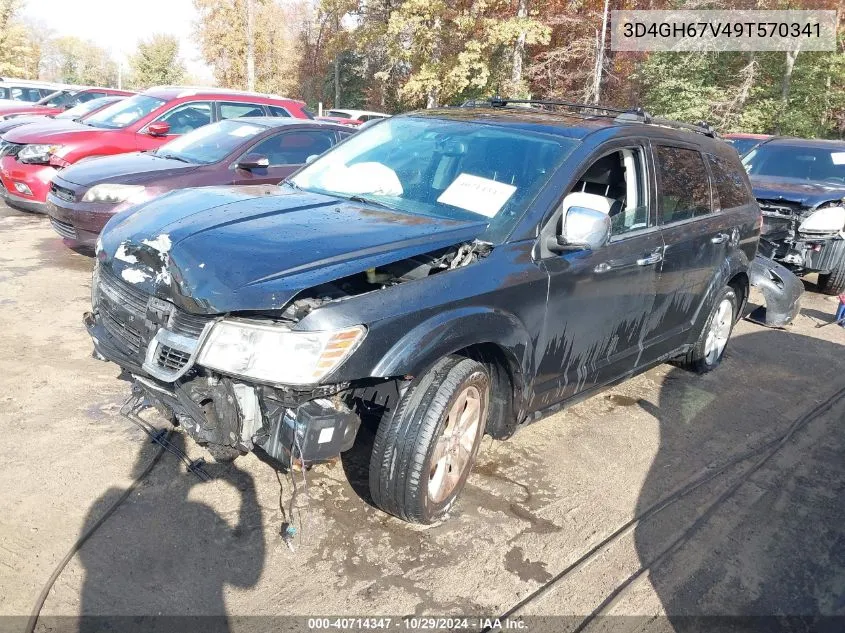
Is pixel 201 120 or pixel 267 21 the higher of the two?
pixel 267 21

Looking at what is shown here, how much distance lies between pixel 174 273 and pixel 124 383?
1910 mm

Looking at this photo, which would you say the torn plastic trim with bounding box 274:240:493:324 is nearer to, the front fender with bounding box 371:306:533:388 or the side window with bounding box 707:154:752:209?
the front fender with bounding box 371:306:533:388

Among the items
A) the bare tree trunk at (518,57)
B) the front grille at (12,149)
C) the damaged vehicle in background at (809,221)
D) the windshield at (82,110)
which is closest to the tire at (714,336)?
the damaged vehicle in background at (809,221)

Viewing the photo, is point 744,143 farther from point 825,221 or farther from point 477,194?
point 477,194

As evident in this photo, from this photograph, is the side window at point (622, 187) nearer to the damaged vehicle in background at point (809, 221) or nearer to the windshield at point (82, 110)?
the damaged vehicle in background at point (809, 221)

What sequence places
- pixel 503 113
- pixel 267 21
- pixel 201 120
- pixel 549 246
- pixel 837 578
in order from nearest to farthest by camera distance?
pixel 837 578 → pixel 549 246 → pixel 503 113 → pixel 201 120 → pixel 267 21

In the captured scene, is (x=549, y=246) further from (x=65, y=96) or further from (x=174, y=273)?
(x=65, y=96)

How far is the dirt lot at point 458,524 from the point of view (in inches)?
109

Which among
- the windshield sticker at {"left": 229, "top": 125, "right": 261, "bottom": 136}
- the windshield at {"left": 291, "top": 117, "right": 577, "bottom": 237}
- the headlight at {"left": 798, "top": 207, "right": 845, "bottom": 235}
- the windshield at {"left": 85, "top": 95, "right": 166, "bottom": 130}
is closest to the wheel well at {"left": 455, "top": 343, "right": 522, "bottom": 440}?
the windshield at {"left": 291, "top": 117, "right": 577, "bottom": 237}

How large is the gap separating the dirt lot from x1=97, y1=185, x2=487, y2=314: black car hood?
1.03 m

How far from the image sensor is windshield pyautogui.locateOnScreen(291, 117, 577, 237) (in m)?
3.52

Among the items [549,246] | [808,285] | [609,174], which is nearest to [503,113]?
[609,174]

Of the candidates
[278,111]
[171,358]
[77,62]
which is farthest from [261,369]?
[77,62]

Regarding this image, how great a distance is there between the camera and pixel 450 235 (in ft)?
10.4
